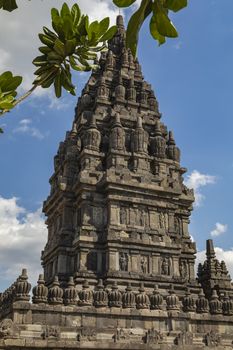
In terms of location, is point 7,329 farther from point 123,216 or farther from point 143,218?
point 143,218

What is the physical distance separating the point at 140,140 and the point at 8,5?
23645 millimetres

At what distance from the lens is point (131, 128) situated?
2720 cm

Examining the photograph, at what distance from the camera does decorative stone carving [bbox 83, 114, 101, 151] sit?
25484 millimetres

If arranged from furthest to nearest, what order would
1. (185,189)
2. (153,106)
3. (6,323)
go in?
(153,106) → (185,189) → (6,323)

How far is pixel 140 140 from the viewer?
85.5 ft

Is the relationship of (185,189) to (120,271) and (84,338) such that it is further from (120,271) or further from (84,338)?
(84,338)

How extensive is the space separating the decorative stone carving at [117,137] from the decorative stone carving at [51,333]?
449 inches

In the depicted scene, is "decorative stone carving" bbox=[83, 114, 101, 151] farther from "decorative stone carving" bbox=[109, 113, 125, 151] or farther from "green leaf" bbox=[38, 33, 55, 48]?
"green leaf" bbox=[38, 33, 55, 48]

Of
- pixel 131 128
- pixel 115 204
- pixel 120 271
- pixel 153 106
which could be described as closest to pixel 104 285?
pixel 120 271

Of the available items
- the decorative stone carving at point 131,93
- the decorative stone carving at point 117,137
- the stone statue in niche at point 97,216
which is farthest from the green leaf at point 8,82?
the decorative stone carving at point 131,93

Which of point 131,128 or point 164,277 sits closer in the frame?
point 164,277

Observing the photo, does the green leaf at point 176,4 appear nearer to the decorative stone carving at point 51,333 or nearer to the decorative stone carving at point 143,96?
the decorative stone carving at point 51,333

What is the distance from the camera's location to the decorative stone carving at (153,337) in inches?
721

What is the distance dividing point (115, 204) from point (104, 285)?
447 centimetres
